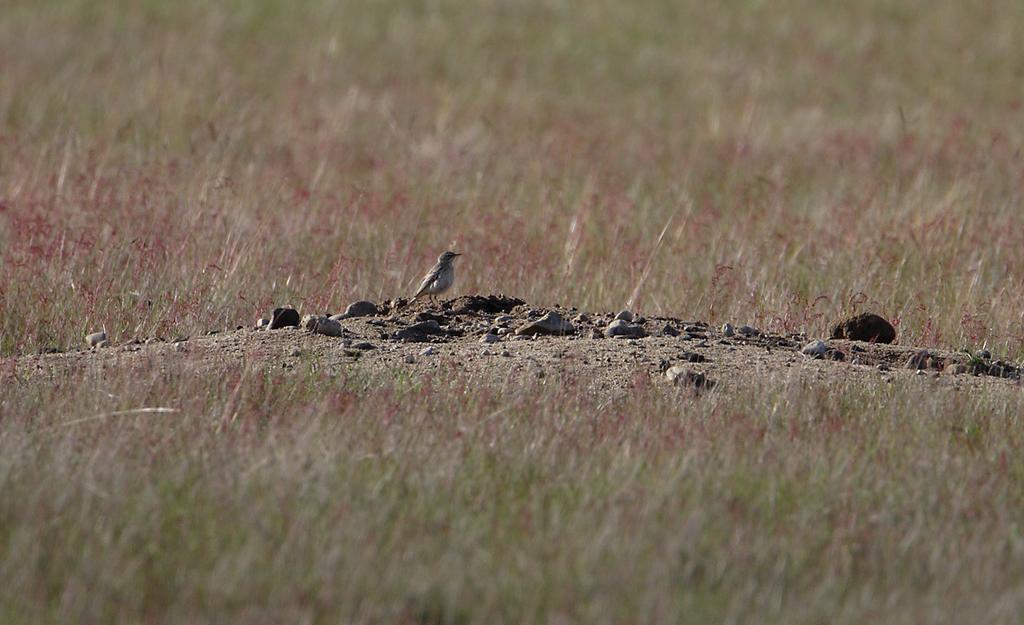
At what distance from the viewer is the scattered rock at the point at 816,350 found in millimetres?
7383

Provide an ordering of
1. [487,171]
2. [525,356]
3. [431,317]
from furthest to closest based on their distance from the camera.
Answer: [487,171] → [431,317] → [525,356]

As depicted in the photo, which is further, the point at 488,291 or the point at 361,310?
the point at 488,291

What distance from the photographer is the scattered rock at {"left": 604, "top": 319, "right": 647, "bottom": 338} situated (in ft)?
24.7

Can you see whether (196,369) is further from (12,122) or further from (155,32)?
(155,32)

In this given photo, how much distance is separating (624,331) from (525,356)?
73cm

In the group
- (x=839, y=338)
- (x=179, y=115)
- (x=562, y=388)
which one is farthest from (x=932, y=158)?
(x=562, y=388)

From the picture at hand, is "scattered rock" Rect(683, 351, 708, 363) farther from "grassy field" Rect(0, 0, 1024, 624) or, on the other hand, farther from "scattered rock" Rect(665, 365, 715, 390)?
"grassy field" Rect(0, 0, 1024, 624)

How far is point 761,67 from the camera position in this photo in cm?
2069

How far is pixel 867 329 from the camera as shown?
7.96m

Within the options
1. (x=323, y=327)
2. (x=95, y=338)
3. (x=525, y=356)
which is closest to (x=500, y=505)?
(x=525, y=356)

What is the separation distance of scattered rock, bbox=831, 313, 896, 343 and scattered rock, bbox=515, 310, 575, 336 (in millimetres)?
1531

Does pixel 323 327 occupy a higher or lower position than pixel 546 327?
lower

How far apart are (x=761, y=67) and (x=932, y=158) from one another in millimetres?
7424

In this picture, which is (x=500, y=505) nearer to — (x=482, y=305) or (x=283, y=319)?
(x=283, y=319)
